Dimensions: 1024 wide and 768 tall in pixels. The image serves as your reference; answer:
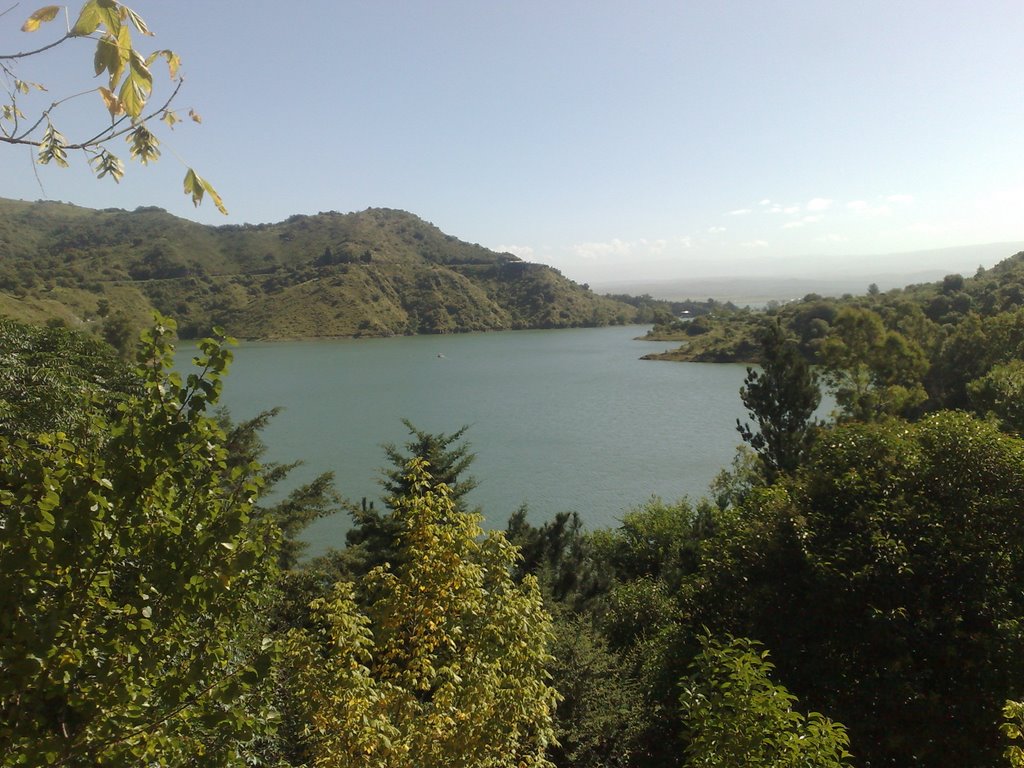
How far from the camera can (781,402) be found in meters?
17.9

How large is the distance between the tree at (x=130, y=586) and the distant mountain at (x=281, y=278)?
267 feet

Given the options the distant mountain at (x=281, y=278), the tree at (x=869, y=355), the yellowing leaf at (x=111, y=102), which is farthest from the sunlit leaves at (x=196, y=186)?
the distant mountain at (x=281, y=278)

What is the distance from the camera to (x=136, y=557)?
2361 mm

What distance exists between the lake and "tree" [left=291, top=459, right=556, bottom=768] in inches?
516

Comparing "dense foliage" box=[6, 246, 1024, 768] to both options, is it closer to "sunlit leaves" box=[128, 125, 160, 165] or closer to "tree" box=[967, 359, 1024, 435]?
"sunlit leaves" box=[128, 125, 160, 165]

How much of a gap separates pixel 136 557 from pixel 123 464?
0.44 metres

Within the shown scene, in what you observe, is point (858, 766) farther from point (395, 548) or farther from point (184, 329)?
point (184, 329)

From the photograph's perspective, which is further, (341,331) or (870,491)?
(341,331)

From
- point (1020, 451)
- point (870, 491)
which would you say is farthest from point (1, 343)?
point (1020, 451)

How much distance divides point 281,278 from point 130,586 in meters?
123

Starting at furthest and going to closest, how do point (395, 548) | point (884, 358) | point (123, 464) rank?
1. point (884, 358)
2. point (395, 548)
3. point (123, 464)

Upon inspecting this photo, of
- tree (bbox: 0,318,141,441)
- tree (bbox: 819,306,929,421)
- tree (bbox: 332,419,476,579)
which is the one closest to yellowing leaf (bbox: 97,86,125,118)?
tree (bbox: 0,318,141,441)

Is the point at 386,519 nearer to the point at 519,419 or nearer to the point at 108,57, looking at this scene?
the point at 108,57

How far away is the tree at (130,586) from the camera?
187 centimetres
